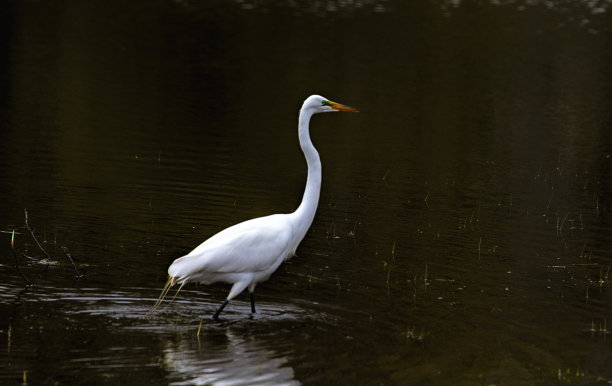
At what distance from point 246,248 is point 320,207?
506cm

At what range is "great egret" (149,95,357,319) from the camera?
845 centimetres

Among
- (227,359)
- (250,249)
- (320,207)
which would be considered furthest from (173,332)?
(320,207)

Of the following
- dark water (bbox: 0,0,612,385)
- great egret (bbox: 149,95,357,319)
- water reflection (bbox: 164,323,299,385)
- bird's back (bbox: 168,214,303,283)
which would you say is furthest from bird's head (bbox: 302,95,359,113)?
water reflection (bbox: 164,323,299,385)

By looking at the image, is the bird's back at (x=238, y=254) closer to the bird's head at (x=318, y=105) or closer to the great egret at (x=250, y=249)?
the great egret at (x=250, y=249)

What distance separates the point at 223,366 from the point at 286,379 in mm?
553

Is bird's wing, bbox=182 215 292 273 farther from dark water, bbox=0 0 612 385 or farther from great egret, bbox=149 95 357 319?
dark water, bbox=0 0 612 385

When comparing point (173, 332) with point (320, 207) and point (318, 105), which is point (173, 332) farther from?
point (320, 207)

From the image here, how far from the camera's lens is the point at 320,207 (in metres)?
13.6

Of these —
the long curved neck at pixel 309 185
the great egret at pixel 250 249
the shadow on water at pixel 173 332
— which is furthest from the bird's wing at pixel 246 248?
the shadow on water at pixel 173 332

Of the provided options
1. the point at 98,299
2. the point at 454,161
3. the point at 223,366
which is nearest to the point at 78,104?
the point at 454,161

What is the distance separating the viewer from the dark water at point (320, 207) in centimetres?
784

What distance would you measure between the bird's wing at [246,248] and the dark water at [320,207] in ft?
1.77

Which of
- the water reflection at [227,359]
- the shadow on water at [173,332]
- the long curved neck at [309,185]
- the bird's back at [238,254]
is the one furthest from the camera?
the long curved neck at [309,185]

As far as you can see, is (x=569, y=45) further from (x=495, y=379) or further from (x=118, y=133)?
(x=495, y=379)
